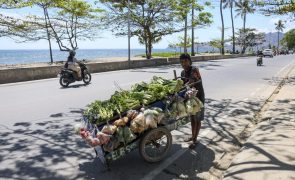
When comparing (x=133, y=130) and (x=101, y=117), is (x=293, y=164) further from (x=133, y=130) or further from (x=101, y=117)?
(x=101, y=117)

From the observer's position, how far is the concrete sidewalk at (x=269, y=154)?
5.31 metres

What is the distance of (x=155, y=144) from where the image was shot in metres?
6.11

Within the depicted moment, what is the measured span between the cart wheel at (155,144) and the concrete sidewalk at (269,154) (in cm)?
112

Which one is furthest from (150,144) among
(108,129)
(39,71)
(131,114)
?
(39,71)

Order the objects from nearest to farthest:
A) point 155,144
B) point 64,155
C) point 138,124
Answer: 1. point 138,124
2. point 155,144
3. point 64,155

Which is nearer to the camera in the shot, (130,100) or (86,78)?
(130,100)

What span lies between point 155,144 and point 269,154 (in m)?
1.89

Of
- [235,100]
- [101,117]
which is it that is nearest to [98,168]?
[101,117]

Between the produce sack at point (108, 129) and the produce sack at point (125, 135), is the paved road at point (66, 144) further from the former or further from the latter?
the produce sack at point (108, 129)

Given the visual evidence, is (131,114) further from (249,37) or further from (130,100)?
(249,37)

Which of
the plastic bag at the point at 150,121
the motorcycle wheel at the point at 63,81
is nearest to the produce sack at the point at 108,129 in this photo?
the plastic bag at the point at 150,121

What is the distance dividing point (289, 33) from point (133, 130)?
16924 cm

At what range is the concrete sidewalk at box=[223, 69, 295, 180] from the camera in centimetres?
531

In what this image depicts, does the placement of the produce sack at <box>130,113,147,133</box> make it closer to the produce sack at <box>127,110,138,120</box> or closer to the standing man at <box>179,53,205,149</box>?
the produce sack at <box>127,110,138,120</box>
